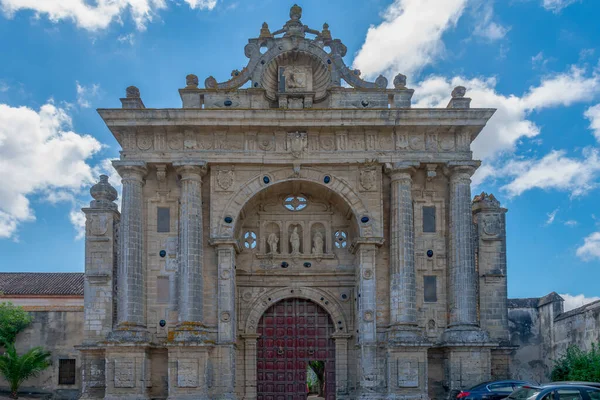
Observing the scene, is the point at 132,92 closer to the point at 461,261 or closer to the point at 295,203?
the point at 295,203

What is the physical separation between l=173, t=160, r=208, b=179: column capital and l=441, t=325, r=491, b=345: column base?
10.1 meters

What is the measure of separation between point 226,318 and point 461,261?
322 inches

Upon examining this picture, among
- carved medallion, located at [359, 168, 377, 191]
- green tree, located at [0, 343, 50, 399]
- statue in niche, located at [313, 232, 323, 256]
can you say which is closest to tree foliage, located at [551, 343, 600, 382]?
carved medallion, located at [359, 168, 377, 191]

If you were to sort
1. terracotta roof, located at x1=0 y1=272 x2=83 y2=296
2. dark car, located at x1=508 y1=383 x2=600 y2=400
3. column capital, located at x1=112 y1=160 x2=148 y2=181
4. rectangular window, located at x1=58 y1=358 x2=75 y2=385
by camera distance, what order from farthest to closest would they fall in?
terracotta roof, located at x1=0 y1=272 x2=83 y2=296 < rectangular window, located at x1=58 y1=358 x2=75 y2=385 < column capital, located at x1=112 y1=160 x2=148 y2=181 < dark car, located at x1=508 y1=383 x2=600 y2=400

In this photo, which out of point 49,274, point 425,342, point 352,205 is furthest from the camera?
point 49,274

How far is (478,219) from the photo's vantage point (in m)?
23.5

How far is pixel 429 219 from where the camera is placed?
23266mm

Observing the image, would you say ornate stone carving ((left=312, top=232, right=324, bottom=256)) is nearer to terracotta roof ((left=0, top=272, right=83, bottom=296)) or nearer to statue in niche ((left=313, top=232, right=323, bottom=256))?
statue in niche ((left=313, top=232, right=323, bottom=256))

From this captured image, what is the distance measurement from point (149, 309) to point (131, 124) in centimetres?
639

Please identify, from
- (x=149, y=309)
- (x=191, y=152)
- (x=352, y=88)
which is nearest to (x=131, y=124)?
(x=191, y=152)

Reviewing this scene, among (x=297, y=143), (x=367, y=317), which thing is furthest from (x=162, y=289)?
(x=367, y=317)

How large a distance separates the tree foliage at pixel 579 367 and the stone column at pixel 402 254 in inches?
225

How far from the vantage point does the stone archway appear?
2322 cm

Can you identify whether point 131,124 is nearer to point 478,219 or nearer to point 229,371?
point 229,371
